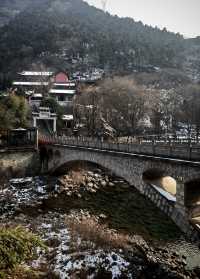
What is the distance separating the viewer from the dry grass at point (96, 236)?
25.6 meters

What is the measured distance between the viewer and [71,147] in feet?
142

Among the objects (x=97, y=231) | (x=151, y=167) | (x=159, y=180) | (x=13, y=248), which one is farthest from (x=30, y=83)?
(x=13, y=248)

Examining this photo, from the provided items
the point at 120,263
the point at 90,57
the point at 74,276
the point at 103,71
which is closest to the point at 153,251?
the point at 120,263

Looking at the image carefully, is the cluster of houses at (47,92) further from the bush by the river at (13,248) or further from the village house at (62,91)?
the bush by the river at (13,248)

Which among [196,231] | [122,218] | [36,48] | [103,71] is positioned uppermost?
[36,48]

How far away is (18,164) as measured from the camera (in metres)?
48.9

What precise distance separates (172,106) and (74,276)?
206ft

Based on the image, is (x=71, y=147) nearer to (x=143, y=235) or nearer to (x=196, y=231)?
(x=143, y=235)

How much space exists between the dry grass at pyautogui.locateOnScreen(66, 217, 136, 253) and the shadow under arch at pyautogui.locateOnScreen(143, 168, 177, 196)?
497cm

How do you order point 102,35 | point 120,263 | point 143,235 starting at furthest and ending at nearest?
point 102,35, point 143,235, point 120,263

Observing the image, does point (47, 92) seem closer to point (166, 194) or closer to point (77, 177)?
point (77, 177)

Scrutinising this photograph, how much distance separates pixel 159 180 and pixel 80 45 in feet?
357

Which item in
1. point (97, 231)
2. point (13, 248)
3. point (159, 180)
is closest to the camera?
point (13, 248)

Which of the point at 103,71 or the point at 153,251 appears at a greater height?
the point at 103,71
